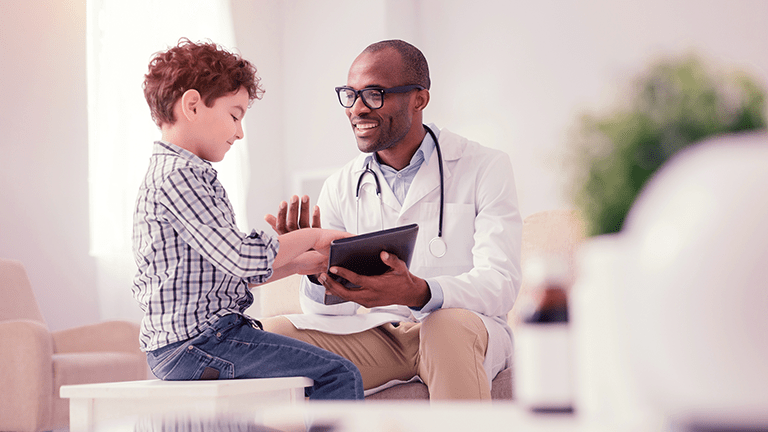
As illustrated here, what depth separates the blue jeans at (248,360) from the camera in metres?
1.34

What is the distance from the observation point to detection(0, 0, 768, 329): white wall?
3.87m

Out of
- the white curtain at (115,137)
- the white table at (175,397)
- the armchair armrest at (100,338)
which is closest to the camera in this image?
the white table at (175,397)

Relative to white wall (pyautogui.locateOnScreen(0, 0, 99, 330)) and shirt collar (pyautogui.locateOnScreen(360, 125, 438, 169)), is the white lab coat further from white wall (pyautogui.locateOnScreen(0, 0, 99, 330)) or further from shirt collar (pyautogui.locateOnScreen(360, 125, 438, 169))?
white wall (pyautogui.locateOnScreen(0, 0, 99, 330))

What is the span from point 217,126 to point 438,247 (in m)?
0.75

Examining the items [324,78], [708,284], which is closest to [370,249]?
[708,284]

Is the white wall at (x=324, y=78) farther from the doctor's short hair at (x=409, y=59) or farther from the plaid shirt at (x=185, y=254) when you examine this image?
the plaid shirt at (x=185, y=254)

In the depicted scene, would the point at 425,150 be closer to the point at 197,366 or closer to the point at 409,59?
the point at 409,59

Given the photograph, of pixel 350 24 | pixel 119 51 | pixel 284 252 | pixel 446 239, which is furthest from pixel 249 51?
pixel 284 252

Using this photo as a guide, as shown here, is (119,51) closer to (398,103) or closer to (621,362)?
(398,103)

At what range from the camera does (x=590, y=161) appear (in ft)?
1.58

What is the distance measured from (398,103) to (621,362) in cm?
168

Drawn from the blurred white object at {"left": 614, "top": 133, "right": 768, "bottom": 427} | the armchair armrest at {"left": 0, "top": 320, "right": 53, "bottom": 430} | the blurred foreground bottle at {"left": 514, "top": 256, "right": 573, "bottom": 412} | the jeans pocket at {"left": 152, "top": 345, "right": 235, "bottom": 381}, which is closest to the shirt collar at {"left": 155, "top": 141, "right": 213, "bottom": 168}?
the jeans pocket at {"left": 152, "top": 345, "right": 235, "bottom": 381}

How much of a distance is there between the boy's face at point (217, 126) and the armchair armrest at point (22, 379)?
1.53 meters

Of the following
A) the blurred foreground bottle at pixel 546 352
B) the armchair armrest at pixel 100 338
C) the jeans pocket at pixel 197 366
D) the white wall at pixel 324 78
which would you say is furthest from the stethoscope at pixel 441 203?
the white wall at pixel 324 78
